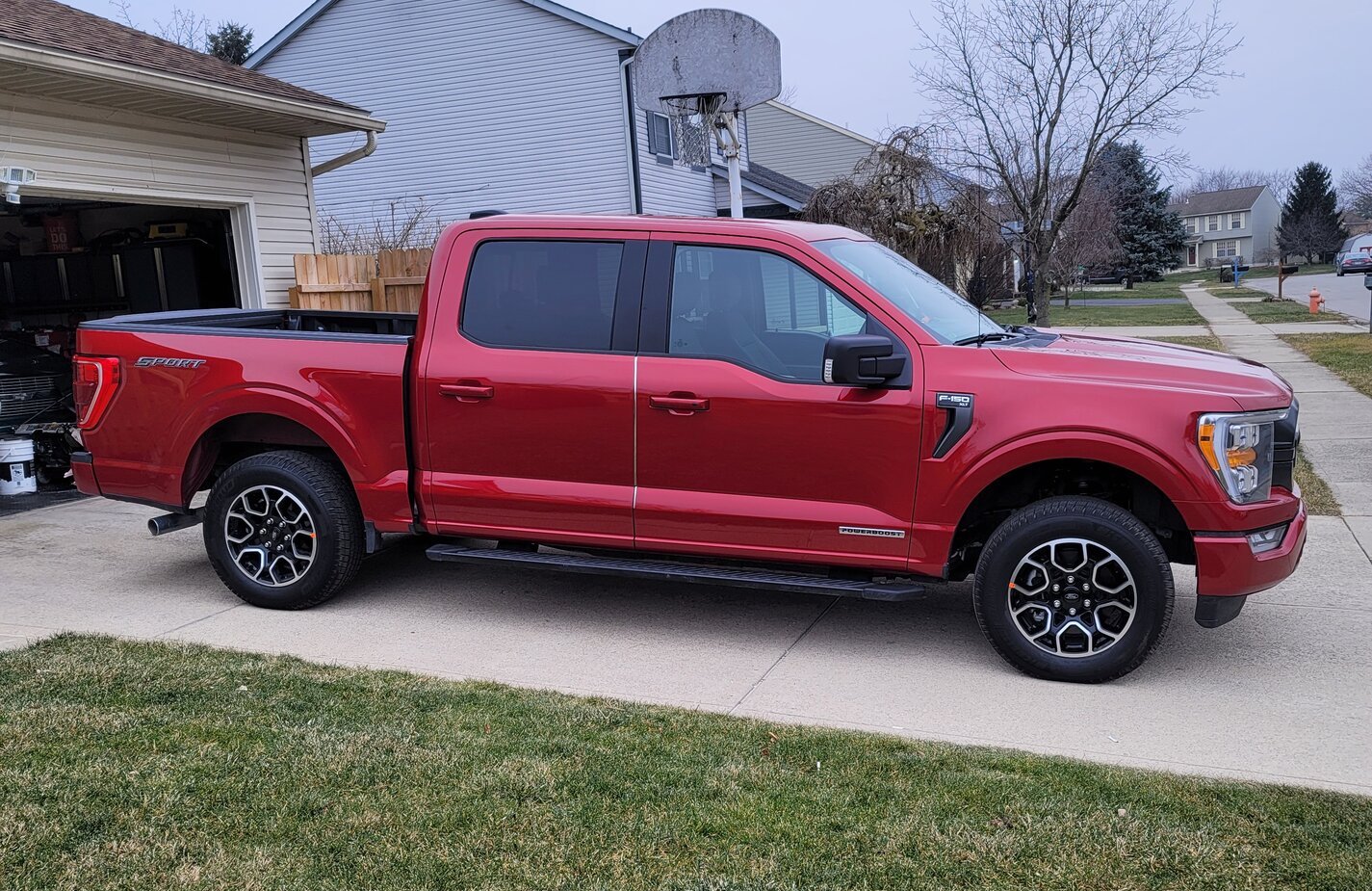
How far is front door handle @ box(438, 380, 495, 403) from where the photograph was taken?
5.66 meters

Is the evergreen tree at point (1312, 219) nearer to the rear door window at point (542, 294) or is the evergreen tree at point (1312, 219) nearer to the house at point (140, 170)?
the house at point (140, 170)

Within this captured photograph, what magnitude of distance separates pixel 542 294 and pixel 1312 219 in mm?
81814

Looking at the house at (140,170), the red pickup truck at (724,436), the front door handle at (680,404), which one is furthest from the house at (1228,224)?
the front door handle at (680,404)

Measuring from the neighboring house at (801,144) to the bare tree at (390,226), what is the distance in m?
14.9

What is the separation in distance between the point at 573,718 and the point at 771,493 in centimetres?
143

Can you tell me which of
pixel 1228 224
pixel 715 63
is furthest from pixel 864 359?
pixel 1228 224

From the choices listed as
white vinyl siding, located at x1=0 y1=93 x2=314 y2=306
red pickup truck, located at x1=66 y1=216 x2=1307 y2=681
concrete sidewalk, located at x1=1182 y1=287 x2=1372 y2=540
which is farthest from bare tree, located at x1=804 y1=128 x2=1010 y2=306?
red pickup truck, located at x1=66 y1=216 x2=1307 y2=681

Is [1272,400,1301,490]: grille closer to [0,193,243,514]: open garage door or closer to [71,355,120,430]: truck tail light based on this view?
[71,355,120,430]: truck tail light

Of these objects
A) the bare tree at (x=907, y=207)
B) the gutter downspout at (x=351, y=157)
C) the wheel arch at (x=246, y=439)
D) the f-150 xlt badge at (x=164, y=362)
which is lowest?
the wheel arch at (x=246, y=439)

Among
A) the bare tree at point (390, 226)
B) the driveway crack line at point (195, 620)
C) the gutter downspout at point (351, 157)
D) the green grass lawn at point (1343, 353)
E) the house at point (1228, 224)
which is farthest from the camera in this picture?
the house at point (1228, 224)

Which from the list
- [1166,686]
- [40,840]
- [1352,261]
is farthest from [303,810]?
[1352,261]

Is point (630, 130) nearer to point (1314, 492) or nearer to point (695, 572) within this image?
point (1314, 492)

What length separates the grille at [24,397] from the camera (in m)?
9.66

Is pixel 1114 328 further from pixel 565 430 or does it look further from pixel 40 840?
pixel 40 840
